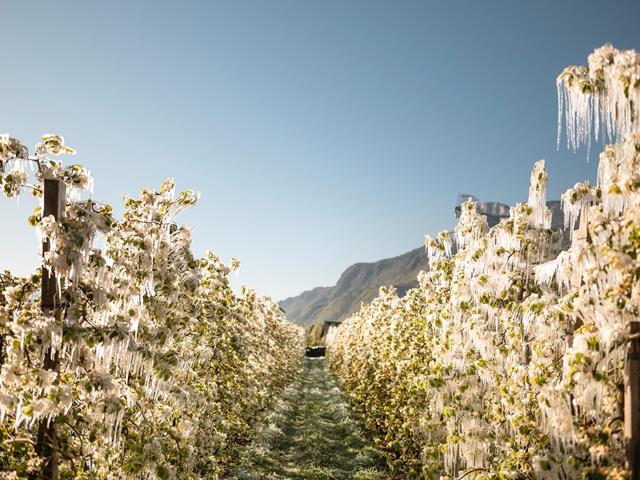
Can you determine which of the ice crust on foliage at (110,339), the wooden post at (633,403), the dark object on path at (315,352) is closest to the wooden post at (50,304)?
the ice crust on foliage at (110,339)

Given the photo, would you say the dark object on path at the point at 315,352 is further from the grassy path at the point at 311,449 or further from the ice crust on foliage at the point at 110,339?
the ice crust on foliage at the point at 110,339

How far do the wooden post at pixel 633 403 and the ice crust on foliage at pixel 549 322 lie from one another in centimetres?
9

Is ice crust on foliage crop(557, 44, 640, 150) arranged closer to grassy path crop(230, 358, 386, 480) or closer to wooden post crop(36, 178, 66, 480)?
wooden post crop(36, 178, 66, 480)

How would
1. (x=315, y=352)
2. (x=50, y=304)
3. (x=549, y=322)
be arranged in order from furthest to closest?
(x=315, y=352)
(x=549, y=322)
(x=50, y=304)

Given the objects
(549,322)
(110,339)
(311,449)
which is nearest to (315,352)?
(311,449)

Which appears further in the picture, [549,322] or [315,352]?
[315,352]

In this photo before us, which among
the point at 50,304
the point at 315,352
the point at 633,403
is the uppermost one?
the point at 50,304

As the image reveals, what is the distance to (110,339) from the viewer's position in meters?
4.57

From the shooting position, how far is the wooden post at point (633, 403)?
378cm

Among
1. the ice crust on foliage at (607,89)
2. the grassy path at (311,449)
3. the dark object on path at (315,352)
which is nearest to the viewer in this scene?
the ice crust on foliage at (607,89)

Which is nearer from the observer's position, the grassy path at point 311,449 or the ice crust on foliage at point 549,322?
the ice crust on foliage at point 549,322

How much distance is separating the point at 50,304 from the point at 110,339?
2.38 feet

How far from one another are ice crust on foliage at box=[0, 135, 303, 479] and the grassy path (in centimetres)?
535

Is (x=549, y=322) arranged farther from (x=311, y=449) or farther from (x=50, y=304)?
(x=311, y=449)
